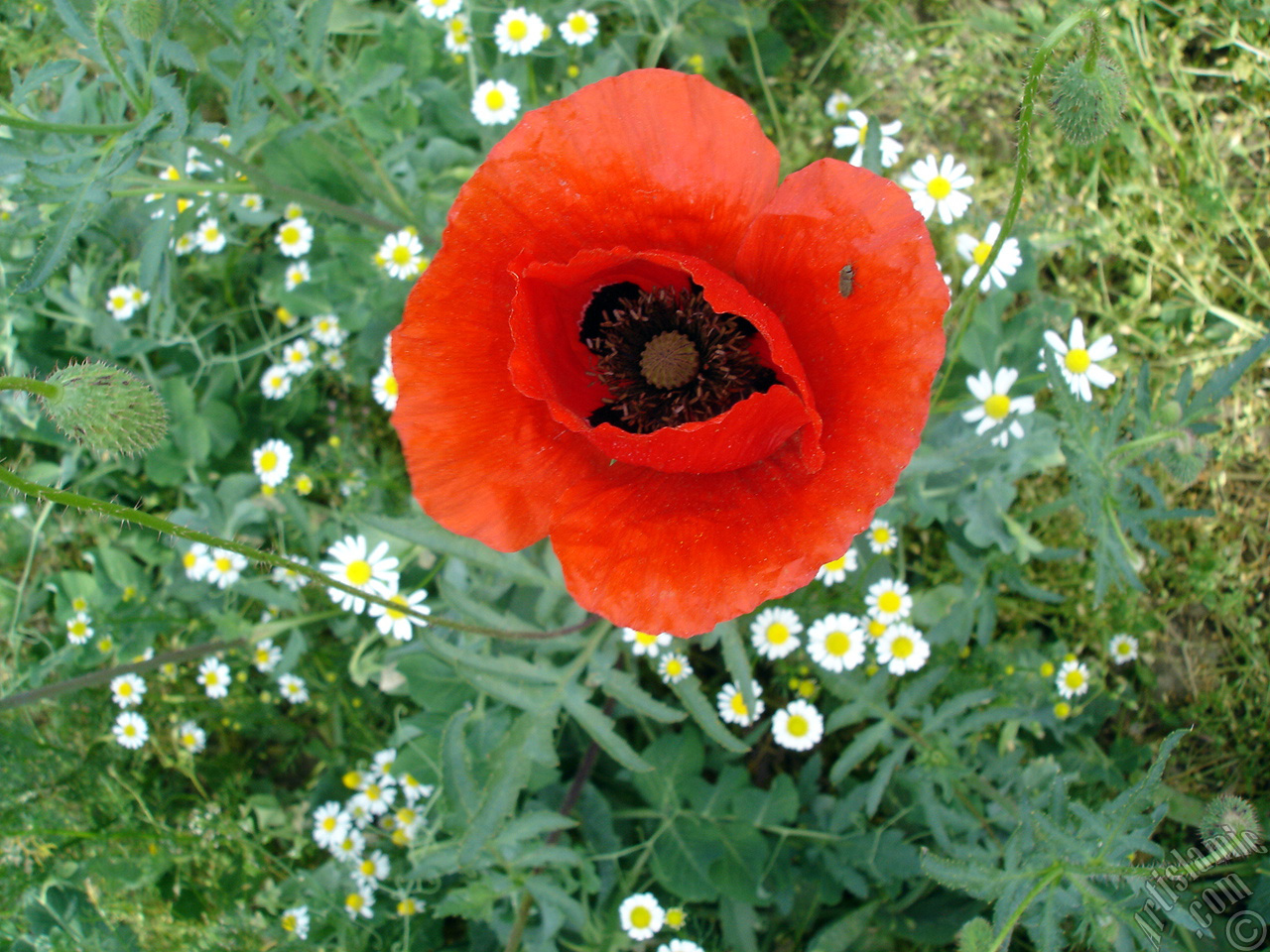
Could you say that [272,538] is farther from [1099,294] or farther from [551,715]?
[1099,294]

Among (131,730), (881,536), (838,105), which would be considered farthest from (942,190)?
(131,730)

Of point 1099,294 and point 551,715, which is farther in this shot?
point 1099,294

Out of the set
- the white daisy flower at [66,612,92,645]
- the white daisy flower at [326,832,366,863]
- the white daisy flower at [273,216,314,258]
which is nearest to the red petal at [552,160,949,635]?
the white daisy flower at [326,832,366,863]

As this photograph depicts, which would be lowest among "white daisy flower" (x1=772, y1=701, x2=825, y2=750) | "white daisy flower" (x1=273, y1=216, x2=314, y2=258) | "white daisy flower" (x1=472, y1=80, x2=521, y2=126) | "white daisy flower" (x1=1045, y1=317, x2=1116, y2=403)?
"white daisy flower" (x1=772, y1=701, x2=825, y2=750)

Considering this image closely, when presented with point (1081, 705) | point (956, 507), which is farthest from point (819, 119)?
point (1081, 705)

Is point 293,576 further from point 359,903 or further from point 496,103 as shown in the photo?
point 496,103

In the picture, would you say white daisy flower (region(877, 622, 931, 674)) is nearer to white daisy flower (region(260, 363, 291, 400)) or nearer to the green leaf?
the green leaf

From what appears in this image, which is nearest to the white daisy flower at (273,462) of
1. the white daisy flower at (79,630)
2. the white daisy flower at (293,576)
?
the white daisy flower at (293,576)
